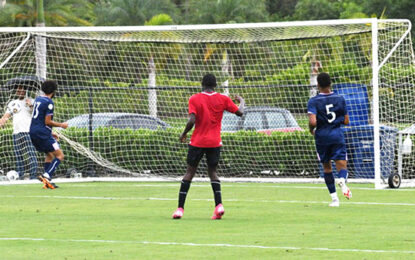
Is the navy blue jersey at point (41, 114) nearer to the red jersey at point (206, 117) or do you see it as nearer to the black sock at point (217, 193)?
the red jersey at point (206, 117)

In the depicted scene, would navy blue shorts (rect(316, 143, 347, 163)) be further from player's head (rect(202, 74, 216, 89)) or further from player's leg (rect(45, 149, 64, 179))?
player's leg (rect(45, 149, 64, 179))

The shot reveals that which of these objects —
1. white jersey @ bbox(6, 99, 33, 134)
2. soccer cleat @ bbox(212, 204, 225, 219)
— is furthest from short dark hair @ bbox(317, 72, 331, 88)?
white jersey @ bbox(6, 99, 33, 134)

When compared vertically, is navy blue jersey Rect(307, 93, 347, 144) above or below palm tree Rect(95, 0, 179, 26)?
above

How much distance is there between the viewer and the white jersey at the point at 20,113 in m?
19.9

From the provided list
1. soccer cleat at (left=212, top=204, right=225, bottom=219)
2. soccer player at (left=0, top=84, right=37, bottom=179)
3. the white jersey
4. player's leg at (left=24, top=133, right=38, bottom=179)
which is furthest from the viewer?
player's leg at (left=24, top=133, right=38, bottom=179)

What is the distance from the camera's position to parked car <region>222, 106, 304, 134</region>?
2208 cm

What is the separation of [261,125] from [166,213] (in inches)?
370

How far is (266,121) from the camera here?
22266 millimetres

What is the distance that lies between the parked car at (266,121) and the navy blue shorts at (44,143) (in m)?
5.71

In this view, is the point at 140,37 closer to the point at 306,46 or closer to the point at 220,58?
the point at 220,58

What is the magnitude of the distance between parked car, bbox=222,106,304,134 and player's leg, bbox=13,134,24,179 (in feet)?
16.5

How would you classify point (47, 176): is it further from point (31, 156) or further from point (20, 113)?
point (31, 156)

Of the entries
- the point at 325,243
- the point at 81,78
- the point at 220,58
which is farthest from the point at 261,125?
the point at 325,243

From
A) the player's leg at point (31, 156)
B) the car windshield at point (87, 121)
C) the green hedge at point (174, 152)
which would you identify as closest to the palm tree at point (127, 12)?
the car windshield at point (87, 121)
